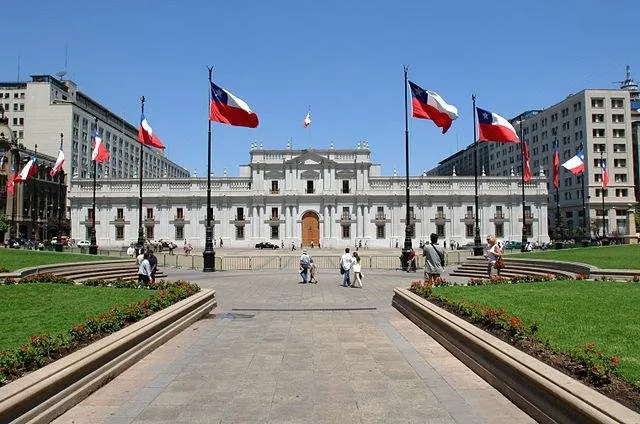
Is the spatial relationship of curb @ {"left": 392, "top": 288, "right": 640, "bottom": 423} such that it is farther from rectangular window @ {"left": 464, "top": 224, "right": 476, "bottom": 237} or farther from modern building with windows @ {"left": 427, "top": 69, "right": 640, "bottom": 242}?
A: modern building with windows @ {"left": 427, "top": 69, "right": 640, "bottom": 242}

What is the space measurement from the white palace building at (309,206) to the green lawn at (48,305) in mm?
63215

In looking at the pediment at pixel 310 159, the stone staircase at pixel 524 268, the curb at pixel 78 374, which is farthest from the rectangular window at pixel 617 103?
the curb at pixel 78 374

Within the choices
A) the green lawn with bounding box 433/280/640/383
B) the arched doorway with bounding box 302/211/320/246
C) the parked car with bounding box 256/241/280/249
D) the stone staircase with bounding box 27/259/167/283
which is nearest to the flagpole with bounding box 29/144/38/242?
the parked car with bounding box 256/241/280/249

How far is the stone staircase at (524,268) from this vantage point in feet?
63.9

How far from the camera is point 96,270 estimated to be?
2361 centimetres

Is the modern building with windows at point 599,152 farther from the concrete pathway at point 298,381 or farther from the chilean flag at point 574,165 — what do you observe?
the concrete pathway at point 298,381

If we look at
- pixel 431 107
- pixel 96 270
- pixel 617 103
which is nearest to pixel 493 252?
pixel 431 107

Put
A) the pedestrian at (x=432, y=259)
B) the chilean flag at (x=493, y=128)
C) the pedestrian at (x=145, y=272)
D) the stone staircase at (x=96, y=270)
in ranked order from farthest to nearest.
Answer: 1. the chilean flag at (x=493, y=128)
2. the stone staircase at (x=96, y=270)
3. the pedestrian at (x=145, y=272)
4. the pedestrian at (x=432, y=259)

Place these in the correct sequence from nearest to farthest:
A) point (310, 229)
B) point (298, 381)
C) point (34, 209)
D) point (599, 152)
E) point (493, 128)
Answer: point (298, 381)
point (493, 128)
point (310, 229)
point (34, 209)
point (599, 152)

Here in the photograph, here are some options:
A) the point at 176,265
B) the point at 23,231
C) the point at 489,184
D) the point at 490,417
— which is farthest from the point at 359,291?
the point at 23,231

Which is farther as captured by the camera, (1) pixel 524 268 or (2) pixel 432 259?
(1) pixel 524 268

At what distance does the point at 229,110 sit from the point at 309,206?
52.0 m

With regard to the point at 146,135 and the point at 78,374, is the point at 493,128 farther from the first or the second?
the point at 78,374

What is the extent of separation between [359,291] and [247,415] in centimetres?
1470
